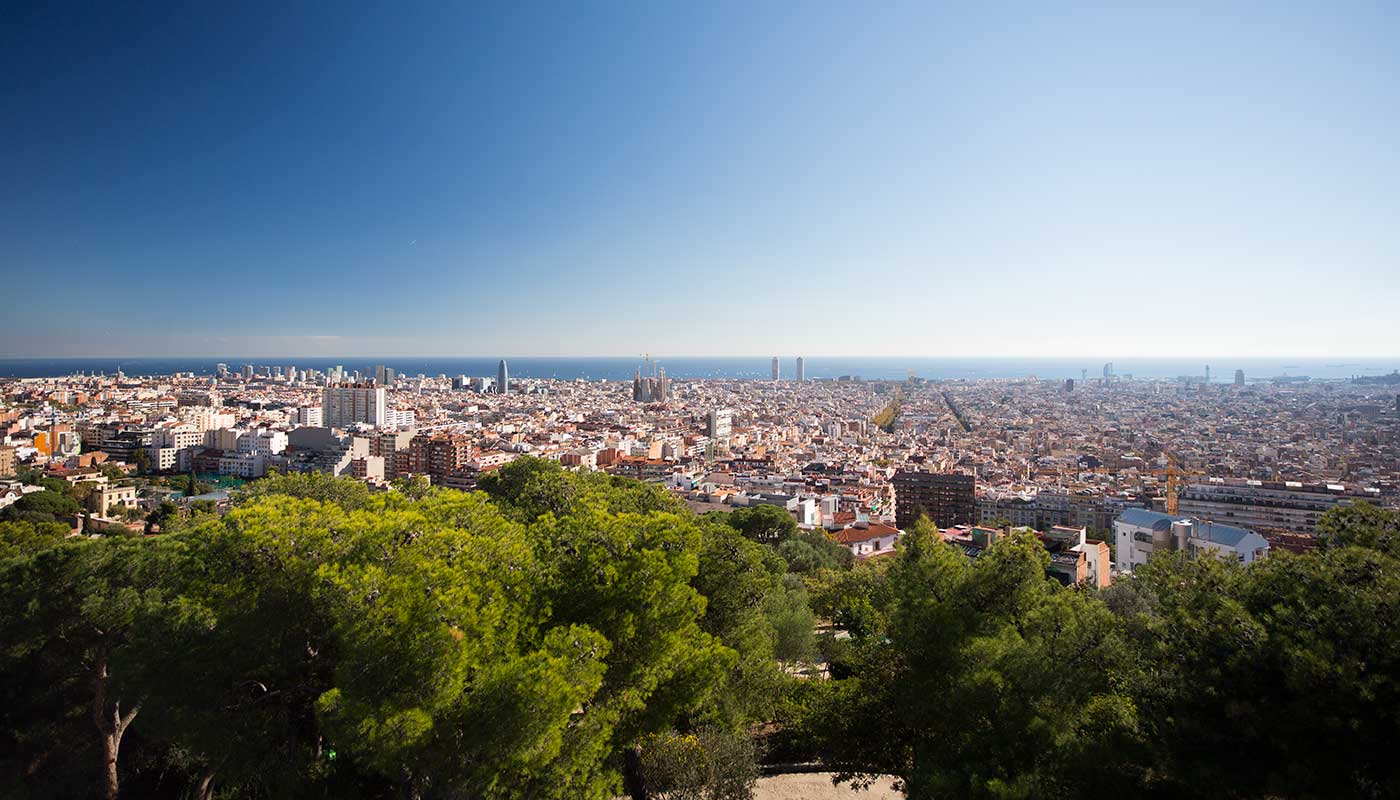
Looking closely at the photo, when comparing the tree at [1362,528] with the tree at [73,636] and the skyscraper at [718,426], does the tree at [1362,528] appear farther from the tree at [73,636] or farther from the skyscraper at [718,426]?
the skyscraper at [718,426]

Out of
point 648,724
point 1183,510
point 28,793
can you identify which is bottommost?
point 1183,510

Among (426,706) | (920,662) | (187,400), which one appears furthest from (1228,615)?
(187,400)

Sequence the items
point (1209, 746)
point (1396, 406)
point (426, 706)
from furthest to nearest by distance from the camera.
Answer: point (1396, 406) < point (426, 706) < point (1209, 746)

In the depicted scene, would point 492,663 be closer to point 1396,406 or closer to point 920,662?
point 920,662

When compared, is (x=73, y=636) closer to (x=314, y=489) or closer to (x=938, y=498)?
(x=314, y=489)

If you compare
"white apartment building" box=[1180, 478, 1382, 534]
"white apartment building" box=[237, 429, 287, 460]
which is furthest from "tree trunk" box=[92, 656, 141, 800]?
"white apartment building" box=[237, 429, 287, 460]

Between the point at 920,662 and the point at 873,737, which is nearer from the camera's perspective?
the point at 920,662

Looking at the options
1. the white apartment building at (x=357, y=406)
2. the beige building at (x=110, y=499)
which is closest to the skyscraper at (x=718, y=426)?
the white apartment building at (x=357, y=406)

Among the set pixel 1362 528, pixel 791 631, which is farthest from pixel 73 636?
pixel 1362 528
